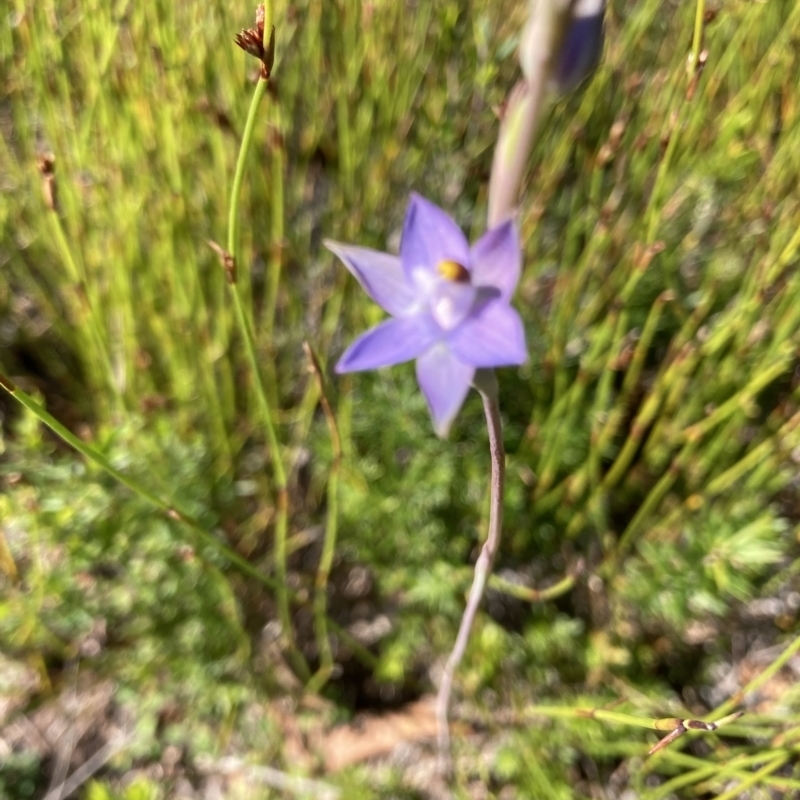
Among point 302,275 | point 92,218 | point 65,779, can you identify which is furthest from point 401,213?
point 65,779

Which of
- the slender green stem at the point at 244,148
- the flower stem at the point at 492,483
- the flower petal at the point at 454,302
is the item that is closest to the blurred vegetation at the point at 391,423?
the flower stem at the point at 492,483

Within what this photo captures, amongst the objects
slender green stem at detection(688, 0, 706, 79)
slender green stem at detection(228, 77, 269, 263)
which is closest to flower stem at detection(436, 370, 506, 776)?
slender green stem at detection(228, 77, 269, 263)

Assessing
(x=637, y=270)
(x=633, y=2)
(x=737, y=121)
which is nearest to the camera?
(x=637, y=270)

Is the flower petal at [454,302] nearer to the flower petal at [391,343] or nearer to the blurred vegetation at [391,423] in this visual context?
the flower petal at [391,343]

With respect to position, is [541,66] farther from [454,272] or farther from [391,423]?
[391,423]

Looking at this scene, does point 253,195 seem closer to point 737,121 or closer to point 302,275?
point 302,275

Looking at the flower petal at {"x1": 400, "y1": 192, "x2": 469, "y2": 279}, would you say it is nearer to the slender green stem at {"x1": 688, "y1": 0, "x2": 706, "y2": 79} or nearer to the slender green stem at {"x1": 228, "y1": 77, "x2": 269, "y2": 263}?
the slender green stem at {"x1": 228, "y1": 77, "x2": 269, "y2": 263}
